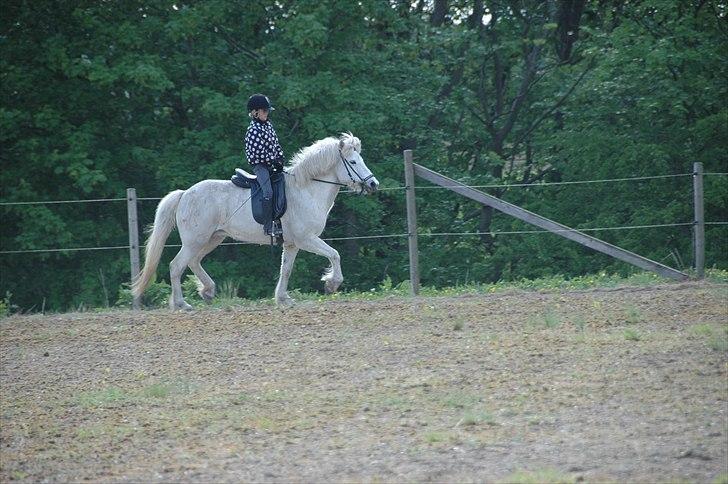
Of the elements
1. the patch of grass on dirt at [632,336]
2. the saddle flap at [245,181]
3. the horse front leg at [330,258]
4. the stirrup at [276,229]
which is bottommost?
the patch of grass on dirt at [632,336]

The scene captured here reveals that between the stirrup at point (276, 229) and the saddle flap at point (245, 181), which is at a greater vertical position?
the saddle flap at point (245, 181)

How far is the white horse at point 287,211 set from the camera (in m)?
12.8

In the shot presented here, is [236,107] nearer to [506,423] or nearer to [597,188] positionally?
[597,188]

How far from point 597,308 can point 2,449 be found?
6.46m

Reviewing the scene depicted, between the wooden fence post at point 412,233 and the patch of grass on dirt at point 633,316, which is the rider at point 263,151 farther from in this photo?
the patch of grass on dirt at point 633,316

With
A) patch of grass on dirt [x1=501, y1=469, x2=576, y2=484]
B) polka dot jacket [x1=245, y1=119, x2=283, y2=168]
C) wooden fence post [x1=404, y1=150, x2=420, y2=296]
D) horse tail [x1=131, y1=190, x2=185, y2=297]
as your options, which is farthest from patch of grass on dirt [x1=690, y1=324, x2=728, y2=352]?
horse tail [x1=131, y1=190, x2=185, y2=297]

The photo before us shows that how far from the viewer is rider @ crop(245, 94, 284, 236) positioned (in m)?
12.4

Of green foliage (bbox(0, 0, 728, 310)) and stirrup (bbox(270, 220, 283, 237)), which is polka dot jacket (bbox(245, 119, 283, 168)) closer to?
stirrup (bbox(270, 220, 283, 237))

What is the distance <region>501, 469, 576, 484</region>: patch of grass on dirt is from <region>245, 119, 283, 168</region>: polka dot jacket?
7.42 m

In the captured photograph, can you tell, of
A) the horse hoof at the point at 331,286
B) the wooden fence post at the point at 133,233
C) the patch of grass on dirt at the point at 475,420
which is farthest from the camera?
the wooden fence post at the point at 133,233

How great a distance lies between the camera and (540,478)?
5.69m

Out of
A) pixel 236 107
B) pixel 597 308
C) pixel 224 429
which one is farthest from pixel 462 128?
pixel 224 429

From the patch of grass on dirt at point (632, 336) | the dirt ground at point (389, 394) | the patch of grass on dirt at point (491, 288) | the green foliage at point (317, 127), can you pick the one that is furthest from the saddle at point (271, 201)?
the green foliage at point (317, 127)

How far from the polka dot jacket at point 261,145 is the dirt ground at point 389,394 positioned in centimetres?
208
